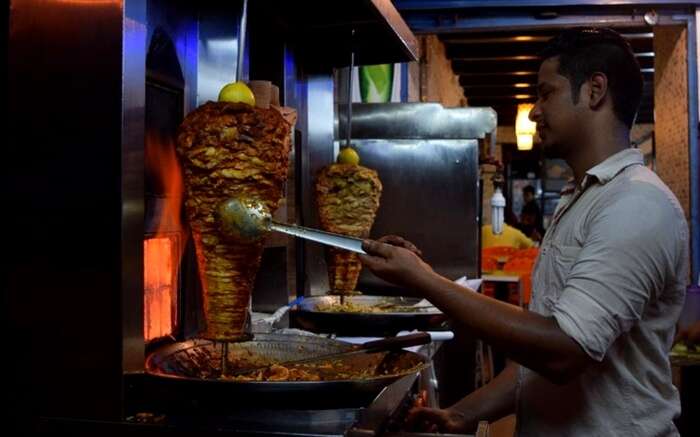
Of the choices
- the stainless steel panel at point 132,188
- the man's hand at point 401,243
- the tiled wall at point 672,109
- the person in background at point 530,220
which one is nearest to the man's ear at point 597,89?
the man's hand at point 401,243

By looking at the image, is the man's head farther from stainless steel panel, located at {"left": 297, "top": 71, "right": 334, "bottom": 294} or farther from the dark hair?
stainless steel panel, located at {"left": 297, "top": 71, "right": 334, "bottom": 294}

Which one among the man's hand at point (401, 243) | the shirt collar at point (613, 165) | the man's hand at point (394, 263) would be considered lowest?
the man's hand at point (394, 263)

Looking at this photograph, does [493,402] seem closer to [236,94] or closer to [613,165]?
[613,165]

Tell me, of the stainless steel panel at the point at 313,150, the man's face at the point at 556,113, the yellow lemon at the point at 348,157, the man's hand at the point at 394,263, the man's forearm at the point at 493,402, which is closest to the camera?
the man's hand at the point at 394,263

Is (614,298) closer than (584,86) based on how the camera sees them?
Yes

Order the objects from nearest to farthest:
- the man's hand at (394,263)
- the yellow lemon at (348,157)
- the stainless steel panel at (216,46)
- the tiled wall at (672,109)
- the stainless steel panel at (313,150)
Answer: the man's hand at (394,263)
the stainless steel panel at (216,46)
the yellow lemon at (348,157)
the stainless steel panel at (313,150)
the tiled wall at (672,109)

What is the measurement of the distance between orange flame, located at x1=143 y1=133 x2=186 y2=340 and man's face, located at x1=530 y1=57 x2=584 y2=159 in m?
1.20

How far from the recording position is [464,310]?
6.35 ft

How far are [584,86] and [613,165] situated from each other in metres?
0.24

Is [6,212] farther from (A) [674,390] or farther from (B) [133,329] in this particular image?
(A) [674,390]

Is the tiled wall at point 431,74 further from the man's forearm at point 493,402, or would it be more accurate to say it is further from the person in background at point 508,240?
the man's forearm at point 493,402

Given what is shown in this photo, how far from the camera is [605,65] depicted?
2.11 metres

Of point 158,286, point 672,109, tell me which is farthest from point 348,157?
point 672,109

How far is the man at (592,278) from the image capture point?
1.84m
